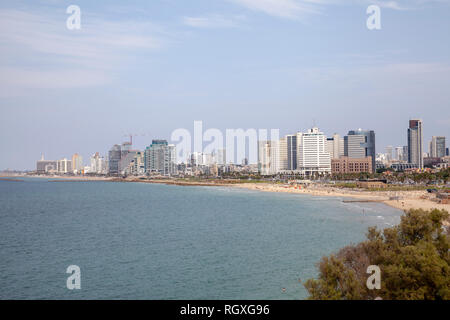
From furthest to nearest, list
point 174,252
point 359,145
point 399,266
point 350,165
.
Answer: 1. point 359,145
2. point 350,165
3. point 174,252
4. point 399,266

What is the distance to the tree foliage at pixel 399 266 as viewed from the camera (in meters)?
11.6

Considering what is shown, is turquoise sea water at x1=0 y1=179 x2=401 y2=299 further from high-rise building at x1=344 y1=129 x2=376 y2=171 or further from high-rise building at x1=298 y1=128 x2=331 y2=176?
high-rise building at x1=344 y1=129 x2=376 y2=171

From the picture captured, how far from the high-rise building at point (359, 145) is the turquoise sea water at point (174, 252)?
14445 cm

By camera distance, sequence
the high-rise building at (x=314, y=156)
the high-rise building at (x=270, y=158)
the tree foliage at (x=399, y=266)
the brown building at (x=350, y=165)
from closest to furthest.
Result: the tree foliage at (x=399, y=266) < the high-rise building at (x=314, y=156) < the brown building at (x=350, y=165) < the high-rise building at (x=270, y=158)

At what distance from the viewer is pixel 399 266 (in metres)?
12.4

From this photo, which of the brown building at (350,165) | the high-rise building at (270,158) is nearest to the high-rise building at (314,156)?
the brown building at (350,165)

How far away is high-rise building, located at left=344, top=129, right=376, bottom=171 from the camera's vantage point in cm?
19162

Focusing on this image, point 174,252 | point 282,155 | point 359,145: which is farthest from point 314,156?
point 174,252

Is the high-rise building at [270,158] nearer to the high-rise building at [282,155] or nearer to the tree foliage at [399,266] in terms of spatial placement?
the high-rise building at [282,155]

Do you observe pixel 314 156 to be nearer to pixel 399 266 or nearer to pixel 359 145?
pixel 359 145

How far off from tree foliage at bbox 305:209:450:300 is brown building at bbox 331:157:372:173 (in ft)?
514

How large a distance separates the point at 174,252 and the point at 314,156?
464ft

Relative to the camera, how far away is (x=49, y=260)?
1098 inches
